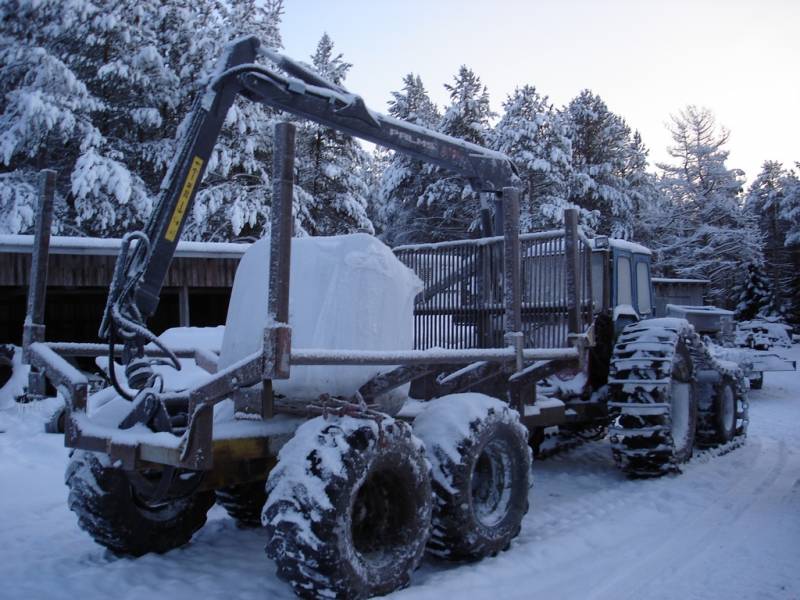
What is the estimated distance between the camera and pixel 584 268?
6887 millimetres

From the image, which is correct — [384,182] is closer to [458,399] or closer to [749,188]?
[458,399]

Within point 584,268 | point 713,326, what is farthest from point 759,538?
point 713,326

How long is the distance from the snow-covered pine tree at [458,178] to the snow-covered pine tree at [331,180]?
2.94m

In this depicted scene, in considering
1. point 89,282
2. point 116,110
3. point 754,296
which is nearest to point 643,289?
point 89,282

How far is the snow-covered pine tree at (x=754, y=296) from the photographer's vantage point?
123 feet

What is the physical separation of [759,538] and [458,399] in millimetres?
2531

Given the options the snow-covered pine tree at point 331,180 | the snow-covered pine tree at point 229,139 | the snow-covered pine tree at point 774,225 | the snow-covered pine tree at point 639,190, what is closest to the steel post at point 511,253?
the snow-covered pine tree at point 229,139

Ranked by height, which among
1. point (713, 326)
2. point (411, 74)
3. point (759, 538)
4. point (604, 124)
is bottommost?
point (759, 538)

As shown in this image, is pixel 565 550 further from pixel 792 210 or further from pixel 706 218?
pixel 792 210

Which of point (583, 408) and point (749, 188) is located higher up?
point (749, 188)

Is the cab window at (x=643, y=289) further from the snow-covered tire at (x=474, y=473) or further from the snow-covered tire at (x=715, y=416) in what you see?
the snow-covered tire at (x=474, y=473)

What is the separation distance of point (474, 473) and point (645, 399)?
108 inches

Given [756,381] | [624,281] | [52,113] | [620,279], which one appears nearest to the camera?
[620,279]

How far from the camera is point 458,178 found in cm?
2588
